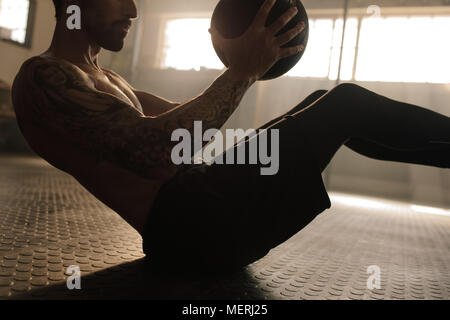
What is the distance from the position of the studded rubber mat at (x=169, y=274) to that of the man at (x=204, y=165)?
0.08m

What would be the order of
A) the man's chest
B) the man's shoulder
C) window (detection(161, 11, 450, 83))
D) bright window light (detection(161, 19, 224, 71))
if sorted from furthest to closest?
bright window light (detection(161, 19, 224, 71)), window (detection(161, 11, 450, 83)), the man's chest, the man's shoulder

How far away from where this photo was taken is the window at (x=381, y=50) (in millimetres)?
6293

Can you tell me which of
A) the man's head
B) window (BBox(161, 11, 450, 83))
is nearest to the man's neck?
the man's head

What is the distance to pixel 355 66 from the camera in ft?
22.1

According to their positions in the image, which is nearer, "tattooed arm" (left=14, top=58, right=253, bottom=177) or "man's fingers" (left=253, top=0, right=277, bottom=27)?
"tattooed arm" (left=14, top=58, right=253, bottom=177)

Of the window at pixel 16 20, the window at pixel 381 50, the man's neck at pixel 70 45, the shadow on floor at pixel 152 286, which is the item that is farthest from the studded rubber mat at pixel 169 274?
the window at pixel 16 20

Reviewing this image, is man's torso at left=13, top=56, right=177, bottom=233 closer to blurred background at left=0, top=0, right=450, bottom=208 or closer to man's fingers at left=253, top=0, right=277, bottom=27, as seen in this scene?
man's fingers at left=253, top=0, right=277, bottom=27

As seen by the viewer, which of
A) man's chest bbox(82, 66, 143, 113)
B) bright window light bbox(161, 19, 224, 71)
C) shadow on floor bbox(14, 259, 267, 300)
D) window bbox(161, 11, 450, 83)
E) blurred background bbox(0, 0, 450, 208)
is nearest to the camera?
shadow on floor bbox(14, 259, 267, 300)

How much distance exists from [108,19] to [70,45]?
0.12 meters

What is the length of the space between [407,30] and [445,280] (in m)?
6.28

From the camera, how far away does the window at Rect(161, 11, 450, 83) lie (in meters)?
6.29

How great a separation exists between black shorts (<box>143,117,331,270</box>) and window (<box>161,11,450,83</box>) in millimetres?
5459

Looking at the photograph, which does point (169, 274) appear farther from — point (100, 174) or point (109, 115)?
point (109, 115)
